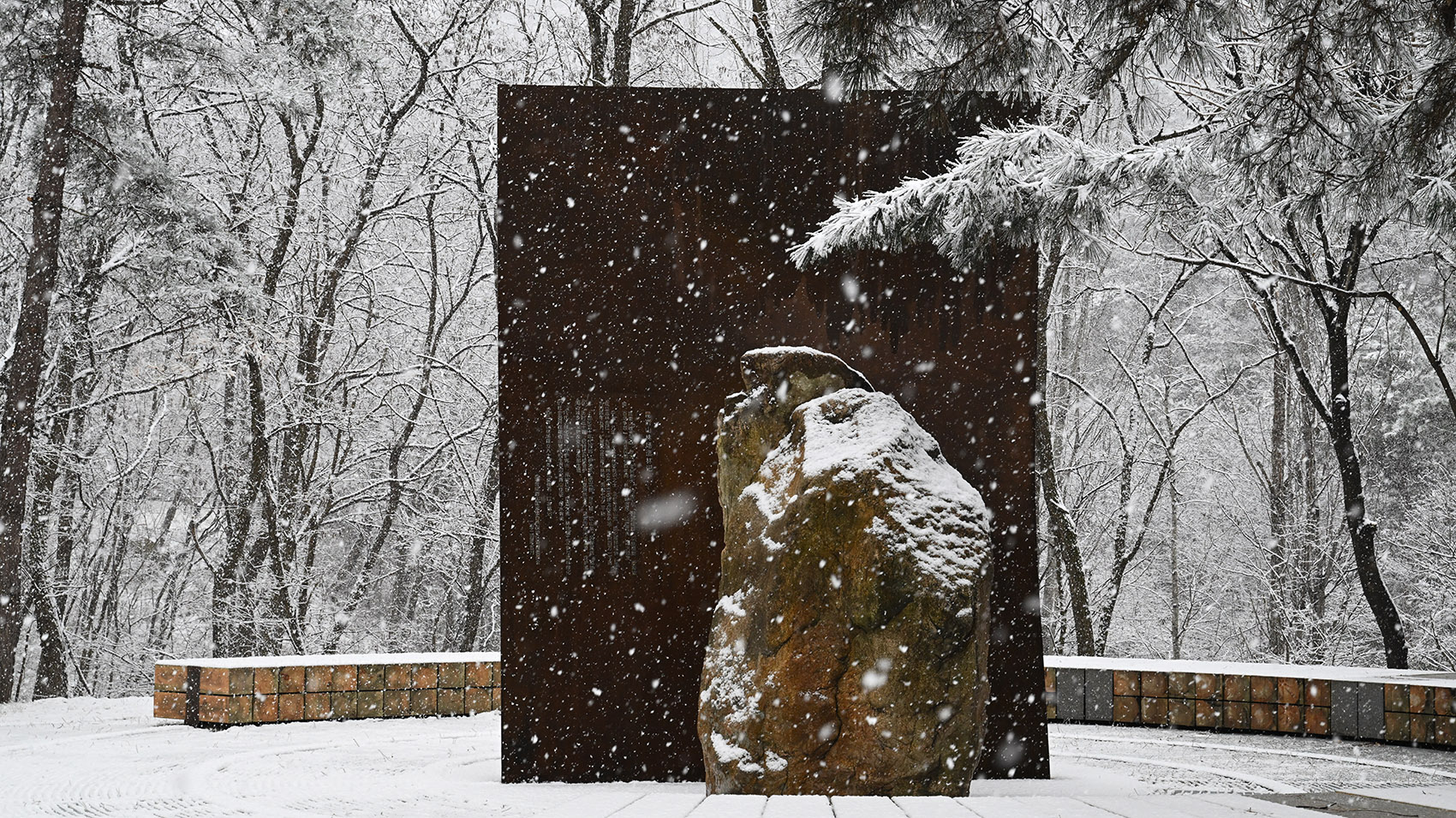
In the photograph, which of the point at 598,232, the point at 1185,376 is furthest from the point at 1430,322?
the point at 598,232

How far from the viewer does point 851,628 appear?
5309 mm

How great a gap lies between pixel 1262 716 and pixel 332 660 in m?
8.08

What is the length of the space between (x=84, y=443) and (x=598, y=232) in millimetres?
11036

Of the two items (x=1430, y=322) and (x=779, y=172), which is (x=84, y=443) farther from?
(x=1430, y=322)

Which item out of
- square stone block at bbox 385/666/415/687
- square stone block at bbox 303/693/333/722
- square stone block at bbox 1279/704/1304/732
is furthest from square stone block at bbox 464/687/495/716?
square stone block at bbox 1279/704/1304/732

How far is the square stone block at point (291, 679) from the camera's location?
10188mm

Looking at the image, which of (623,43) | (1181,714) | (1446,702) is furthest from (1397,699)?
(623,43)

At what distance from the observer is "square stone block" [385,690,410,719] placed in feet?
34.8

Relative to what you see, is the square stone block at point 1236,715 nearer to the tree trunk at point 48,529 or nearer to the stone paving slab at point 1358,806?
the stone paving slab at point 1358,806

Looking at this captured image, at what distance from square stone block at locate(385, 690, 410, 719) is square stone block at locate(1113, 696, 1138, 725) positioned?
6409mm

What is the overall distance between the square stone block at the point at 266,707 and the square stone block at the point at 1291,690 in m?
8.53

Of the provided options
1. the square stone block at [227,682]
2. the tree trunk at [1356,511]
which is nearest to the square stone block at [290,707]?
the square stone block at [227,682]

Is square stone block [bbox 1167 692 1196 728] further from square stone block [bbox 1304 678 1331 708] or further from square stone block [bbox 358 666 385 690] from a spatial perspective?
square stone block [bbox 358 666 385 690]

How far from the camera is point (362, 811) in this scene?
6.15 meters
